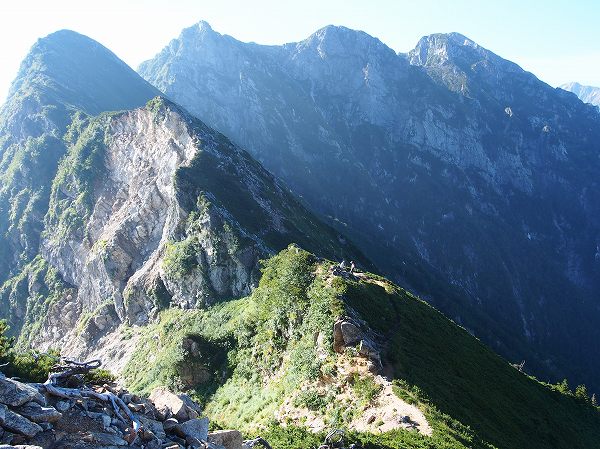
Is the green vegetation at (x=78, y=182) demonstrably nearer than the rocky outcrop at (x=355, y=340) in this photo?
No

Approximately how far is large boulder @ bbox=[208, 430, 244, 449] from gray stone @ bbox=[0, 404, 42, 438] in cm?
542

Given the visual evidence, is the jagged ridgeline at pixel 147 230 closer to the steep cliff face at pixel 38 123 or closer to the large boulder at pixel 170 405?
the steep cliff face at pixel 38 123

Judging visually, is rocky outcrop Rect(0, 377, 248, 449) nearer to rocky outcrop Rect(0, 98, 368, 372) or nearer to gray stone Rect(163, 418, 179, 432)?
gray stone Rect(163, 418, 179, 432)

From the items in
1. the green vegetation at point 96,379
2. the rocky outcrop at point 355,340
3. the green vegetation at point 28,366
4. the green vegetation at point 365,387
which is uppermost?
the rocky outcrop at point 355,340

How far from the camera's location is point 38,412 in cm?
1155

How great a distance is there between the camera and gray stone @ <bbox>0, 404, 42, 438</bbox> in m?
10.8

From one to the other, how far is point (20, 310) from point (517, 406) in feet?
323

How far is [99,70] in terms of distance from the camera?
19875 centimetres

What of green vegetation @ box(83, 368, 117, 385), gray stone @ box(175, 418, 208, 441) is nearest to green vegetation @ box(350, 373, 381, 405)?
gray stone @ box(175, 418, 208, 441)

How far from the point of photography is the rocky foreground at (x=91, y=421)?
36.7 ft

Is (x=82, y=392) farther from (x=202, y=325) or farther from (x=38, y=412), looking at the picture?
(x=202, y=325)

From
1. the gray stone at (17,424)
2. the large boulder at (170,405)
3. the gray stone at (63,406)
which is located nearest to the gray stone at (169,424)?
the large boulder at (170,405)

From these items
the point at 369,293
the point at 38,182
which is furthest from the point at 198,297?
the point at 38,182

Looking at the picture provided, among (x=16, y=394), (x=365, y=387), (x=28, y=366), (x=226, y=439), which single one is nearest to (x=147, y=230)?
(x=365, y=387)
